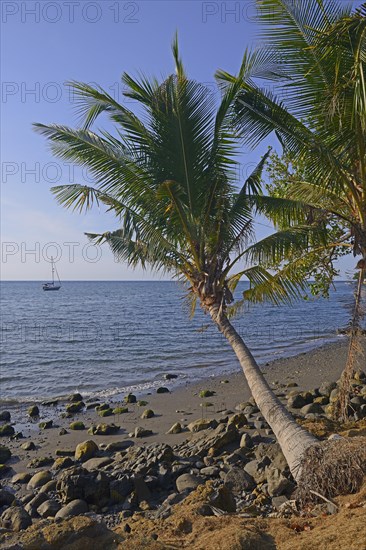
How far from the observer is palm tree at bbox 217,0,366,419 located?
27.9 feet

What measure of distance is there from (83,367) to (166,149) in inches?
608

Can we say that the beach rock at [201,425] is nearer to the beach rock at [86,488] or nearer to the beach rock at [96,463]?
the beach rock at [96,463]

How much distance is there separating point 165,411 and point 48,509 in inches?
268

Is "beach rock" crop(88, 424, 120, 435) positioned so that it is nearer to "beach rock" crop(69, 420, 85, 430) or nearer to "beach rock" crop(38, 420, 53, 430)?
"beach rock" crop(69, 420, 85, 430)

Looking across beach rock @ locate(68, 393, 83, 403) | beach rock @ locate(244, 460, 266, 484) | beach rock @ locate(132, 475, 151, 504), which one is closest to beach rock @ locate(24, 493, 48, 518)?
beach rock @ locate(132, 475, 151, 504)

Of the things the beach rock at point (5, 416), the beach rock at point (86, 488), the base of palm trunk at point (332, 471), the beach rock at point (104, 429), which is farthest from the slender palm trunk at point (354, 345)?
the beach rock at point (5, 416)

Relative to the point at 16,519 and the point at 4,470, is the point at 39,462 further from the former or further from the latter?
the point at 16,519

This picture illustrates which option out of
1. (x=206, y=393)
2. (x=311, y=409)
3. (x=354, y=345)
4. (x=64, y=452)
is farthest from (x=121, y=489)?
(x=206, y=393)

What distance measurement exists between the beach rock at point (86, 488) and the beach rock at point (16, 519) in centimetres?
77

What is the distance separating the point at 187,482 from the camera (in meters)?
7.74

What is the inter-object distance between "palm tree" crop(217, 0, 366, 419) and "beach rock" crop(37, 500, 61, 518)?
17.8 ft

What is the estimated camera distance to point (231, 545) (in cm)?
454

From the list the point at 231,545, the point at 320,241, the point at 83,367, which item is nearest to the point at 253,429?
the point at 320,241

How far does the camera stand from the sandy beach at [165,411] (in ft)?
37.6
